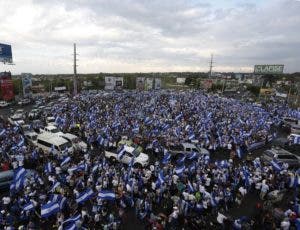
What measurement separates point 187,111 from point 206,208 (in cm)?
2463

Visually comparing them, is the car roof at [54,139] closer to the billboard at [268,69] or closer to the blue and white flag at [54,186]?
the blue and white flag at [54,186]

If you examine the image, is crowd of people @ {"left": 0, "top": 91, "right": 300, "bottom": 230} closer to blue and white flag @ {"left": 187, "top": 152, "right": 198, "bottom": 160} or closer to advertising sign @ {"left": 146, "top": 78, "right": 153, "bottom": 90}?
blue and white flag @ {"left": 187, "top": 152, "right": 198, "bottom": 160}

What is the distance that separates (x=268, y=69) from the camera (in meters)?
66.9

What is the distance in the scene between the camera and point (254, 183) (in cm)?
1376

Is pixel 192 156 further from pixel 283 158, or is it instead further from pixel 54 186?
pixel 54 186

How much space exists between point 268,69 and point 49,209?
2750 inches

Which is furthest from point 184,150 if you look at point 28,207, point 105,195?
point 28,207

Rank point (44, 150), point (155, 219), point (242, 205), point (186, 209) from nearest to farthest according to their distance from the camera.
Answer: point (155, 219) → point (186, 209) → point (242, 205) → point (44, 150)

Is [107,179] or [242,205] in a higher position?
[107,179]

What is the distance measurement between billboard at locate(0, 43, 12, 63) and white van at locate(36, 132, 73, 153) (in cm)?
1917

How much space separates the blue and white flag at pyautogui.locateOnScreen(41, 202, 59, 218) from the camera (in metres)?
9.80

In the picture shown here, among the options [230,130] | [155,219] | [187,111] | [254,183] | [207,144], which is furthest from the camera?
[187,111]

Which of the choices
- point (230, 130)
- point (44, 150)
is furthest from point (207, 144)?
point (44, 150)

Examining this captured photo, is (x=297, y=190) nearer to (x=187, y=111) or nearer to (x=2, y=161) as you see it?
(x=2, y=161)
